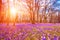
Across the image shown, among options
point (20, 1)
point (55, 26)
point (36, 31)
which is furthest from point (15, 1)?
point (55, 26)

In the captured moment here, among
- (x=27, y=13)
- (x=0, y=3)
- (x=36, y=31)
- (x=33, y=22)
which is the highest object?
(x=0, y=3)

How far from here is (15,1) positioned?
85.7 inches

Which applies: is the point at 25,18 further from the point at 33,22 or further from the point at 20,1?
the point at 20,1

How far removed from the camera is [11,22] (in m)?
2.15

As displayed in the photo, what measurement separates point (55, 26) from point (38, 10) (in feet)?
1.18

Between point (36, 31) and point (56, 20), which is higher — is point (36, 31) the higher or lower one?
the lower one

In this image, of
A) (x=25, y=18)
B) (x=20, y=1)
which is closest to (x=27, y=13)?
(x=25, y=18)

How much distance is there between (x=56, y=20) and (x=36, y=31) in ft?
1.16

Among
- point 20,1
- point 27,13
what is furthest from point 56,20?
point 20,1

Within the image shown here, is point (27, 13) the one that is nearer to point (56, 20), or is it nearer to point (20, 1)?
point (20, 1)

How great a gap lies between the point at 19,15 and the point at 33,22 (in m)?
0.24

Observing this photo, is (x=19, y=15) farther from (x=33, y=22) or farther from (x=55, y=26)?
(x=55, y=26)

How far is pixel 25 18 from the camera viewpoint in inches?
84.6

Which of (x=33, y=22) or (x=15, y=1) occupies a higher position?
(x=15, y=1)
